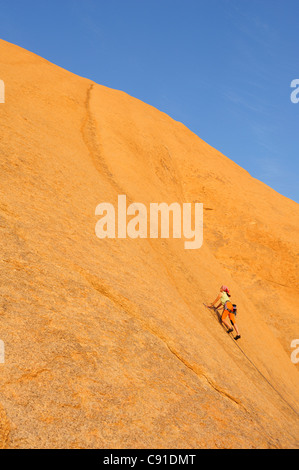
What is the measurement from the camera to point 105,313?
6.53m

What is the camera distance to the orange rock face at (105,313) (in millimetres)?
4703

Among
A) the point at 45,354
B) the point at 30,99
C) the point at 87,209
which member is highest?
the point at 30,99

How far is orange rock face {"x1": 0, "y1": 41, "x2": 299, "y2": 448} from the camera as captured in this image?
4703 mm

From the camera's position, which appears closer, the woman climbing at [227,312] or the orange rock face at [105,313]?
the orange rock face at [105,313]

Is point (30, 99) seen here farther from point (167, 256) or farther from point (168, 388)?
point (168, 388)

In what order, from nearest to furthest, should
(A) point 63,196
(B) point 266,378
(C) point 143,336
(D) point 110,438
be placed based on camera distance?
(D) point 110,438
(C) point 143,336
(A) point 63,196
(B) point 266,378

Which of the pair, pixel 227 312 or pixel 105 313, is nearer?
pixel 105 313

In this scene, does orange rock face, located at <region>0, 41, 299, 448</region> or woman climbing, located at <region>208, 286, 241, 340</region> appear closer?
orange rock face, located at <region>0, 41, 299, 448</region>

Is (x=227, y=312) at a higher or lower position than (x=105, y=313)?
lower

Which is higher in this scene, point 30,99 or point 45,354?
point 30,99

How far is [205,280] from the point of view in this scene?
42.9 ft
